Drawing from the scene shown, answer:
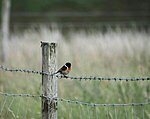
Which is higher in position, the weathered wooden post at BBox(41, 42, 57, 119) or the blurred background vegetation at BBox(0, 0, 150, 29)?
the blurred background vegetation at BBox(0, 0, 150, 29)

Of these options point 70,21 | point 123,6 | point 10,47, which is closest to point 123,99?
point 10,47

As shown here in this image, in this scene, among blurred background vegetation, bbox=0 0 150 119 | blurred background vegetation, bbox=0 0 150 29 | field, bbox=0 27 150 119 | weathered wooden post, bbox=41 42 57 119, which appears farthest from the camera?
blurred background vegetation, bbox=0 0 150 29

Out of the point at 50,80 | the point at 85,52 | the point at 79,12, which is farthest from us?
the point at 79,12

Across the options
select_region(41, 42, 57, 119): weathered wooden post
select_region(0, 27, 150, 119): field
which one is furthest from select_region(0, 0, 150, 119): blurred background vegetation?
select_region(41, 42, 57, 119): weathered wooden post

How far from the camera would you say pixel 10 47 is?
10391mm

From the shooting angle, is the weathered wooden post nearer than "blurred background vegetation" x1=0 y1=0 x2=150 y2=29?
Yes

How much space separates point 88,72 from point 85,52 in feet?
8.79

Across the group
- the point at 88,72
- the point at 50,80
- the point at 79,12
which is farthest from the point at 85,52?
the point at 79,12

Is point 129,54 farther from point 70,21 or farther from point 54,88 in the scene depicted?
point 70,21

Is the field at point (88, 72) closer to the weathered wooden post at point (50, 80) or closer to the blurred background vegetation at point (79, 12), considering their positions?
the weathered wooden post at point (50, 80)

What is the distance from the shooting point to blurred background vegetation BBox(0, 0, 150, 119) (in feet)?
17.5

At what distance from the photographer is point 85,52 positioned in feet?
32.2

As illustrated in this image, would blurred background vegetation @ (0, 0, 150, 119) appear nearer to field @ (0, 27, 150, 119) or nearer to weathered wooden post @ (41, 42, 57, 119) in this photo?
field @ (0, 27, 150, 119)

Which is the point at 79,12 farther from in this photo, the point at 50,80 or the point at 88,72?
the point at 50,80
